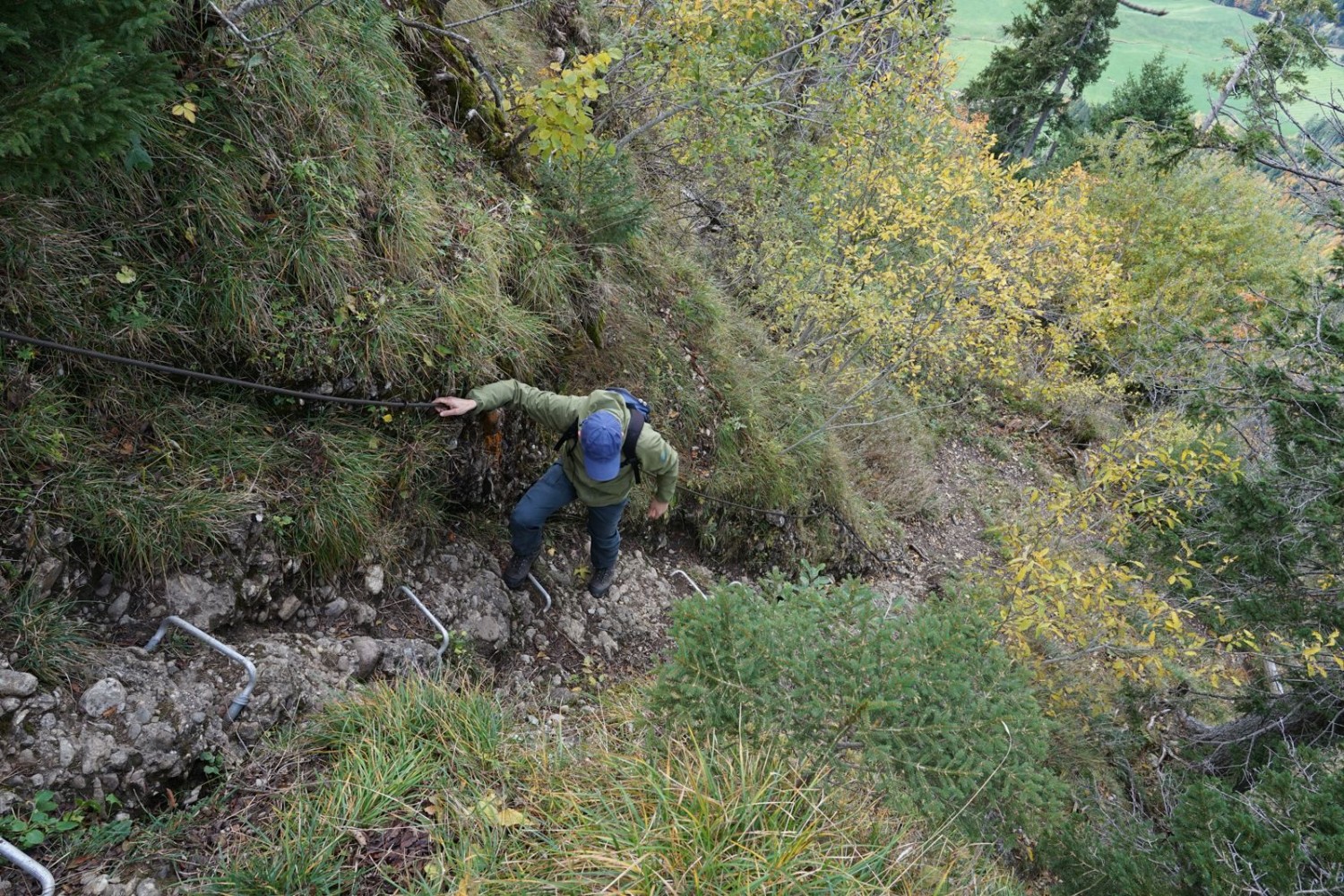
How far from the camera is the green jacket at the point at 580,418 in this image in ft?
16.1

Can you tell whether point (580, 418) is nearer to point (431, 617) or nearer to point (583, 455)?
point (583, 455)

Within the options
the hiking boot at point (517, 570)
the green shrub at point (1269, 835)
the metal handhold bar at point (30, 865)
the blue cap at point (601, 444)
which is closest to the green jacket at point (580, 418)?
the blue cap at point (601, 444)

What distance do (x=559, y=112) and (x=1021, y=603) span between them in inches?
259

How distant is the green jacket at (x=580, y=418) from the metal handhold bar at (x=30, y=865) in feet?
9.89

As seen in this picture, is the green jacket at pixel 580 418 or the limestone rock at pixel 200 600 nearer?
the limestone rock at pixel 200 600

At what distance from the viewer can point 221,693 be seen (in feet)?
11.4

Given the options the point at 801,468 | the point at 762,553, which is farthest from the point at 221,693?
the point at 801,468

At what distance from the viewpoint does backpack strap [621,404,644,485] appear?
4.93 m

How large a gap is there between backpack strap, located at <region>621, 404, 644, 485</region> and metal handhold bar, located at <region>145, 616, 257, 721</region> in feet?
8.09

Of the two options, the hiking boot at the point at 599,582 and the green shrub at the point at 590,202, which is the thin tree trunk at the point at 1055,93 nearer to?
the green shrub at the point at 590,202

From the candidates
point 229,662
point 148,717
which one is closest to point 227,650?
point 229,662

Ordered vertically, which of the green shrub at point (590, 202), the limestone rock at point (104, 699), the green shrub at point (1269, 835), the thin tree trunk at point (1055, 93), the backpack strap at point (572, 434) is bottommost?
the limestone rock at point (104, 699)

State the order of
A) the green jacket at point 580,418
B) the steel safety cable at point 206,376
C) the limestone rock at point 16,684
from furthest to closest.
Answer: the green jacket at point 580,418, the steel safety cable at point 206,376, the limestone rock at point 16,684

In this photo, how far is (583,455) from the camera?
489 cm
